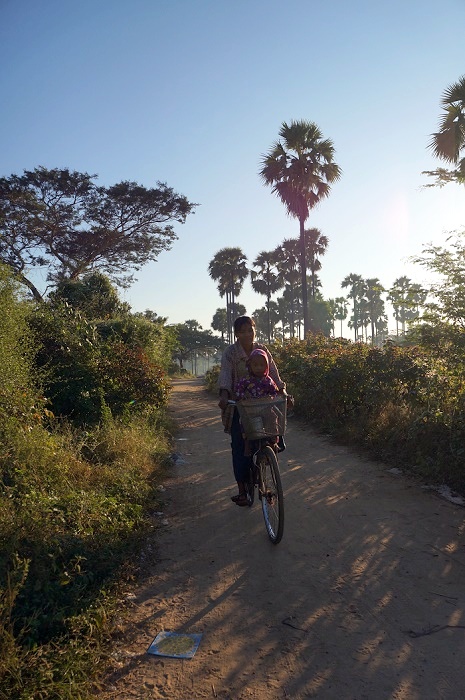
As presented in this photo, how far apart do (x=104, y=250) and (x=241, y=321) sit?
66.3 ft

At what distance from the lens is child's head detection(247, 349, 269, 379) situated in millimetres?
4547

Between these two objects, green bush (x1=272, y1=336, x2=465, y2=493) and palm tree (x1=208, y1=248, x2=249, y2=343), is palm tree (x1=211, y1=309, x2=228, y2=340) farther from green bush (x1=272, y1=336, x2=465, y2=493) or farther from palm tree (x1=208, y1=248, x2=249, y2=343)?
green bush (x1=272, y1=336, x2=465, y2=493)

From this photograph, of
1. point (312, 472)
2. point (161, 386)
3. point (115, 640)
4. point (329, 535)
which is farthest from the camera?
point (161, 386)

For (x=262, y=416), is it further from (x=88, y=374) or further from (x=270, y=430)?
(x=88, y=374)

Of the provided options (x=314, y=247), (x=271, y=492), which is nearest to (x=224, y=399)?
(x=271, y=492)

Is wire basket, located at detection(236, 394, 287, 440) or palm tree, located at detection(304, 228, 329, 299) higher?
palm tree, located at detection(304, 228, 329, 299)

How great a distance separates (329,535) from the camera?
4.48 m

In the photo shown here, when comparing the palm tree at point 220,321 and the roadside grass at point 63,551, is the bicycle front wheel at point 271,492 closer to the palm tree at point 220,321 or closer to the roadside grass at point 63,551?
the roadside grass at point 63,551

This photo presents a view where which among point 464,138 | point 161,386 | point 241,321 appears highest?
point 464,138

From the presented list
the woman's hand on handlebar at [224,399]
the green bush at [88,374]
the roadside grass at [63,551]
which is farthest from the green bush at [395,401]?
the roadside grass at [63,551]

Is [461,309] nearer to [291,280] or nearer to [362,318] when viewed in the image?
[291,280]

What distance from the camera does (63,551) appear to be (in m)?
3.60

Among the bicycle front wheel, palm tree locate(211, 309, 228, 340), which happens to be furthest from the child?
palm tree locate(211, 309, 228, 340)

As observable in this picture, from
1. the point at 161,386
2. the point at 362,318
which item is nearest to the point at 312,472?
the point at 161,386
